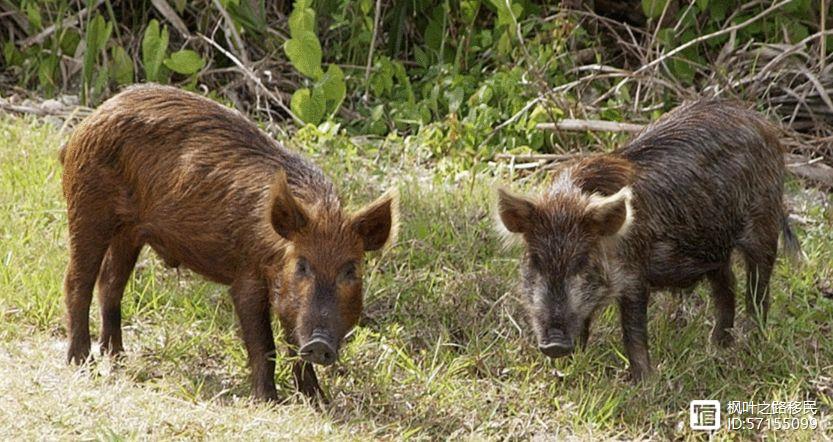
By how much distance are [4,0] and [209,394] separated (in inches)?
182

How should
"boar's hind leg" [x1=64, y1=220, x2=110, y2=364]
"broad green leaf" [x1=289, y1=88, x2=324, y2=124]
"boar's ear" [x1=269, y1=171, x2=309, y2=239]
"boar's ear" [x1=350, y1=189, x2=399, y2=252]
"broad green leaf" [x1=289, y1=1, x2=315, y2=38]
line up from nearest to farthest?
"boar's ear" [x1=269, y1=171, x2=309, y2=239] → "boar's ear" [x1=350, y1=189, x2=399, y2=252] → "boar's hind leg" [x1=64, y1=220, x2=110, y2=364] → "broad green leaf" [x1=289, y1=1, x2=315, y2=38] → "broad green leaf" [x1=289, y1=88, x2=324, y2=124]

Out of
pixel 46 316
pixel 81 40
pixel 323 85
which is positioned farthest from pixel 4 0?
pixel 46 316

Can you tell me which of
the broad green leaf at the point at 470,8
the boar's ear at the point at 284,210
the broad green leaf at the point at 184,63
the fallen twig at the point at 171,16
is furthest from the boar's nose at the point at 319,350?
the fallen twig at the point at 171,16

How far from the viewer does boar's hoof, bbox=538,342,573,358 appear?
18.6ft

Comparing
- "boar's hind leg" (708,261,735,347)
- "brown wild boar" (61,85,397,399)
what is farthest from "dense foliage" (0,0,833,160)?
"brown wild boar" (61,85,397,399)

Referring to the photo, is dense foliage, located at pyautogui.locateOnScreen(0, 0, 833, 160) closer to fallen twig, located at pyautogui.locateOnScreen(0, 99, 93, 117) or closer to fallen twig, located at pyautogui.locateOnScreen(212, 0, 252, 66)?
fallen twig, located at pyautogui.locateOnScreen(212, 0, 252, 66)

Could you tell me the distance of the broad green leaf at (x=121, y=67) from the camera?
918cm

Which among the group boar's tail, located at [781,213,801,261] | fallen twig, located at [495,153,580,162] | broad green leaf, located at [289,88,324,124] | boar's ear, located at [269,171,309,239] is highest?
boar's ear, located at [269,171,309,239]

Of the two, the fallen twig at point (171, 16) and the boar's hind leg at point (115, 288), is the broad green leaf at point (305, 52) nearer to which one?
the fallen twig at point (171, 16)

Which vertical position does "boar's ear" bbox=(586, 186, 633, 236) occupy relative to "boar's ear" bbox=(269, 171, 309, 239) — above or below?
below

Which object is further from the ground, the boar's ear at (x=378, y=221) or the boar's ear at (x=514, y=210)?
the boar's ear at (x=378, y=221)

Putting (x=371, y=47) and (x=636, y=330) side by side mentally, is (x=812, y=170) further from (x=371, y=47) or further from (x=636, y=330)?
(x=371, y=47)

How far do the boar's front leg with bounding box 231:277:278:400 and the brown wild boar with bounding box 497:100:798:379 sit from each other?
3.37 feet

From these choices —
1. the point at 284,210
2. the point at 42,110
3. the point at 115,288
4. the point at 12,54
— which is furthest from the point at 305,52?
the point at 284,210
